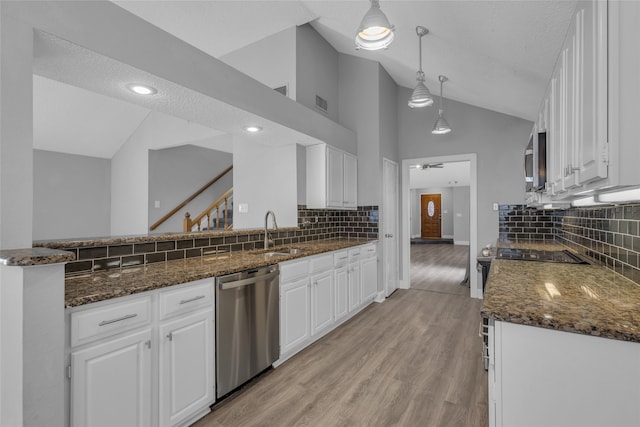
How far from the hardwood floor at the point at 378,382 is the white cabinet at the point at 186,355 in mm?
190

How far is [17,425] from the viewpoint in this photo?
3.91ft

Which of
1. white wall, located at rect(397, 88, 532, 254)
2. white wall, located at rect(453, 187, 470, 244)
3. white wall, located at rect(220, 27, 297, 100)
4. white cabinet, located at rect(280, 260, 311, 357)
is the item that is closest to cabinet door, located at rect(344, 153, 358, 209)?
white wall, located at rect(220, 27, 297, 100)

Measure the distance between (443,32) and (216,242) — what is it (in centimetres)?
262

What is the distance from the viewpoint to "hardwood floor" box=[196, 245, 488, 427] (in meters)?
1.96

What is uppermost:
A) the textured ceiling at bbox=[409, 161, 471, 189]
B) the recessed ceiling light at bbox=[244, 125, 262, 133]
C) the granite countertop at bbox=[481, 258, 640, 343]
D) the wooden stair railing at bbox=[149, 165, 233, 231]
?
the textured ceiling at bbox=[409, 161, 471, 189]

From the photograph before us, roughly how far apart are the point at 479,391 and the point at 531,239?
283cm

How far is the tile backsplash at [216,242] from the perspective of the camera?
6.54 feet

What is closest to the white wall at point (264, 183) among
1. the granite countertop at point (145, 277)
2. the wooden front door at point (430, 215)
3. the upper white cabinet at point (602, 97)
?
the granite countertop at point (145, 277)

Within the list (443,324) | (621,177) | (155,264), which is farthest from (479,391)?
(155,264)

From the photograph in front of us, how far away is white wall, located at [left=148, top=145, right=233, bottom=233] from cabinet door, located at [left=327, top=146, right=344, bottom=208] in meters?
3.54

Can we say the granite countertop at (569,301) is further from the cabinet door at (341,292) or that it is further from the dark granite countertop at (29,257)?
the cabinet door at (341,292)

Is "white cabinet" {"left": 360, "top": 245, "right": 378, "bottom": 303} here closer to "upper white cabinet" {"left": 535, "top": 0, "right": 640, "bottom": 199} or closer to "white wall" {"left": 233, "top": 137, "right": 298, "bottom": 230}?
"white wall" {"left": 233, "top": 137, "right": 298, "bottom": 230}

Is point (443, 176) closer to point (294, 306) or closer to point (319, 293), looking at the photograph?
point (319, 293)

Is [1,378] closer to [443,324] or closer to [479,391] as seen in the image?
[479,391]
